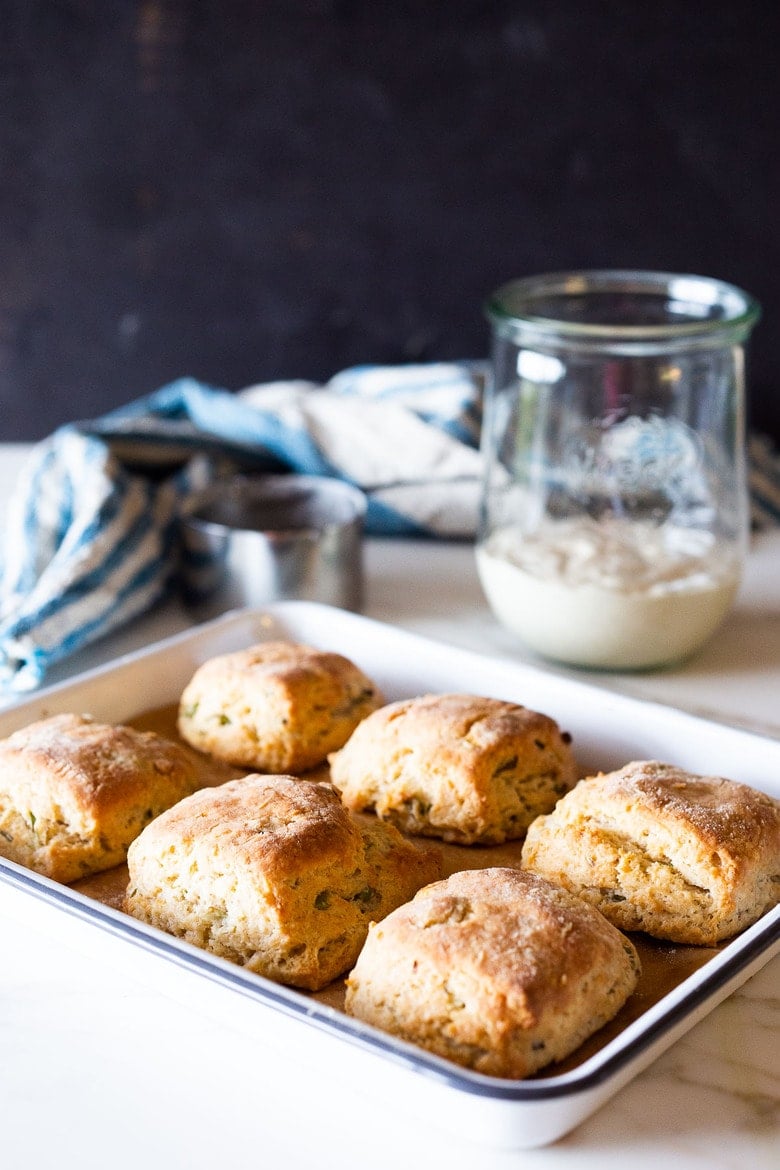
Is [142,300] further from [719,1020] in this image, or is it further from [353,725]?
[719,1020]

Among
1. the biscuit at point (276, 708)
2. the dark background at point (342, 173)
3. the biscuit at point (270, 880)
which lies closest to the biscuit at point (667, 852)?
the biscuit at point (270, 880)

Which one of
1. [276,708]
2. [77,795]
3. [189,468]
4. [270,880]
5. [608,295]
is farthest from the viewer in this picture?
[189,468]

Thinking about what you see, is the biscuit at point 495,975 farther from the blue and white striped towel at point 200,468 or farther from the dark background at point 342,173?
the dark background at point 342,173

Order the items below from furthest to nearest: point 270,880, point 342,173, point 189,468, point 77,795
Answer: point 342,173
point 189,468
point 77,795
point 270,880

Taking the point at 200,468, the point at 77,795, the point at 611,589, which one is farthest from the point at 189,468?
the point at 77,795

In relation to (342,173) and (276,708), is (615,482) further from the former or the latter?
(342,173)

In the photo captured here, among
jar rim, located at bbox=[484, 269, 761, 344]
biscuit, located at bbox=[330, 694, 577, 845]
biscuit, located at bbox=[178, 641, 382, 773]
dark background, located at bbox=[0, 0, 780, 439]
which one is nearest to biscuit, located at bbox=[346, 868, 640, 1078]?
biscuit, located at bbox=[330, 694, 577, 845]

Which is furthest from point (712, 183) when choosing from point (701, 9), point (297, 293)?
point (297, 293)
